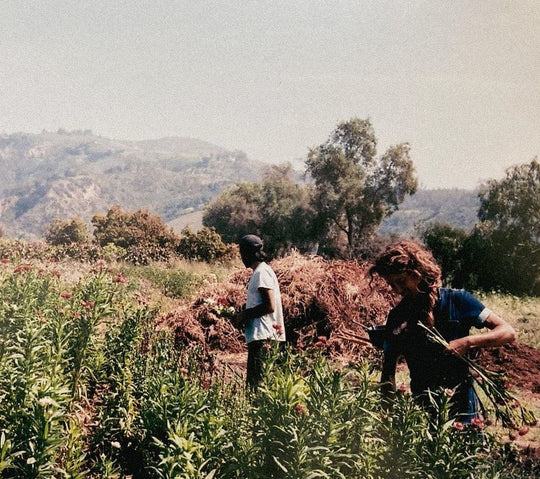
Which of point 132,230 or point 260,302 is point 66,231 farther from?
point 260,302

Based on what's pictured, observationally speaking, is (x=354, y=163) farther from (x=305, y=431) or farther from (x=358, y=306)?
(x=305, y=431)

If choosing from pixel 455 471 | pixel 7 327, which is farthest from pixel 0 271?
pixel 455 471

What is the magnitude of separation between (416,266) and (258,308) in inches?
75.7

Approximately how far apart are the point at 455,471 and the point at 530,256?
27.5 metres

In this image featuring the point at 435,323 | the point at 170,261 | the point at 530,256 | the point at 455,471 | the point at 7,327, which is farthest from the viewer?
the point at 530,256

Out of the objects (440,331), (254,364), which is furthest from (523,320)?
(440,331)

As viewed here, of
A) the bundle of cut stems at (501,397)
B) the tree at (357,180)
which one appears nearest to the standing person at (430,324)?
the bundle of cut stems at (501,397)

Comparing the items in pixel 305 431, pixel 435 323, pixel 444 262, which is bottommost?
pixel 444 262

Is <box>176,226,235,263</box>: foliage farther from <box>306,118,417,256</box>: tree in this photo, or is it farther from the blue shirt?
the blue shirt

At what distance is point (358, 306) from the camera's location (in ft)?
30.6

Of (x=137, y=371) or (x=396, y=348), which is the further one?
(x=137, y=371)

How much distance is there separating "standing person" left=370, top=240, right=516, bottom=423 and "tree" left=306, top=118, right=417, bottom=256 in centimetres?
3293

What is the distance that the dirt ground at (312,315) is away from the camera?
27.3ft

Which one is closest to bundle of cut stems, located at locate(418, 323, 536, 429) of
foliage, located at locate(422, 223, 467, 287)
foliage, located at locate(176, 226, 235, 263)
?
foliage, located at locate(176, 226, 235, 263)
